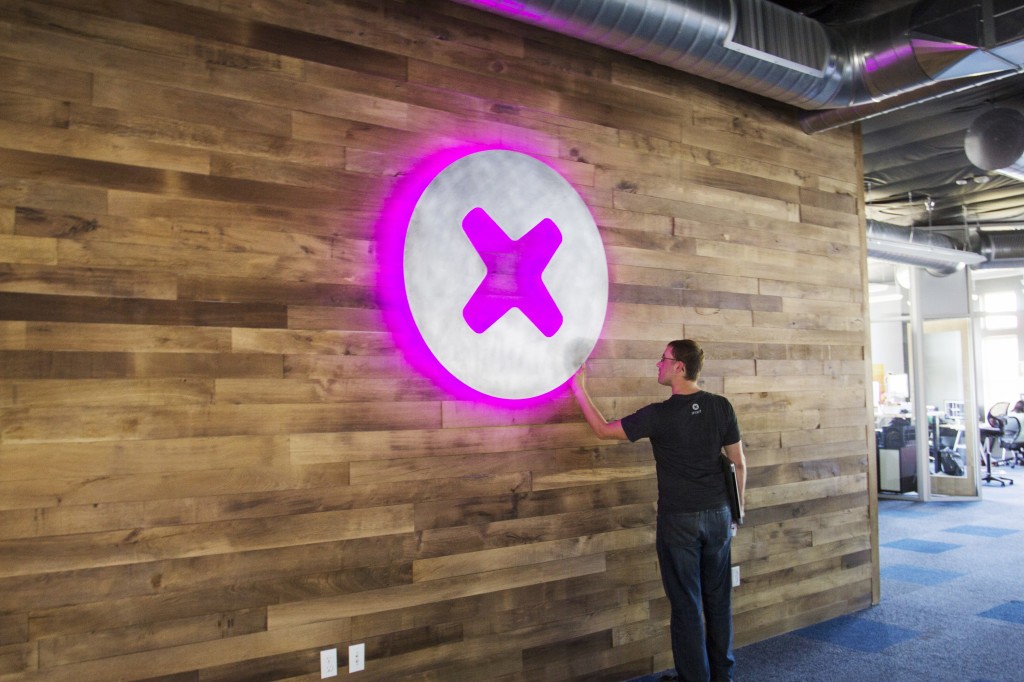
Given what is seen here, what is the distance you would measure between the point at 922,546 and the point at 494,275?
17.7 feet

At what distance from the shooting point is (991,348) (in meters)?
15.5

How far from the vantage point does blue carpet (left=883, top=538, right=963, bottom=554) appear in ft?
21.0

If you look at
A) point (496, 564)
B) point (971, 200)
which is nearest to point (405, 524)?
point (496, 564)

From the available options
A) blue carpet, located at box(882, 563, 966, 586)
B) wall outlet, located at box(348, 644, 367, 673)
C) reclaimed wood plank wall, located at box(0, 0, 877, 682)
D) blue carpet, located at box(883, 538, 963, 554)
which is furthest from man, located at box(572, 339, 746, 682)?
blue carpet, located at box(883, 538, 963, 554)

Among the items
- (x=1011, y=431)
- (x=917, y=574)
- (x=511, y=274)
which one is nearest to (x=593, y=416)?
(x=511, y=274)

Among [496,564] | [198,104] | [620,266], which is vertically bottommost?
[496,564]

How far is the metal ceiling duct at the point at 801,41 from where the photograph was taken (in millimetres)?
3053

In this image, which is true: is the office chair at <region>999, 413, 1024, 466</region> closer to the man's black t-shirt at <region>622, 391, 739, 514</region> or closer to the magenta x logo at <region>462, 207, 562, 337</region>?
the man's black t-shirt at <region>622, 391, 739, 514</region>

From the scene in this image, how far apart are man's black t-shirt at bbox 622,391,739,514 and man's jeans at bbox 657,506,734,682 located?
7cm

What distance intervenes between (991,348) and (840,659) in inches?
564

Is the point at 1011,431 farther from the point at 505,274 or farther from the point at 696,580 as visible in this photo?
the point at 505,274

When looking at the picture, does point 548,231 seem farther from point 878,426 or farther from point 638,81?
point 878,426

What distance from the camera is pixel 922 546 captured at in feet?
21.5

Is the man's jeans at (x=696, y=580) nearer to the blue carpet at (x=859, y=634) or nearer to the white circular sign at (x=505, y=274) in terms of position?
the white circular sign at (x=505, y=274)
